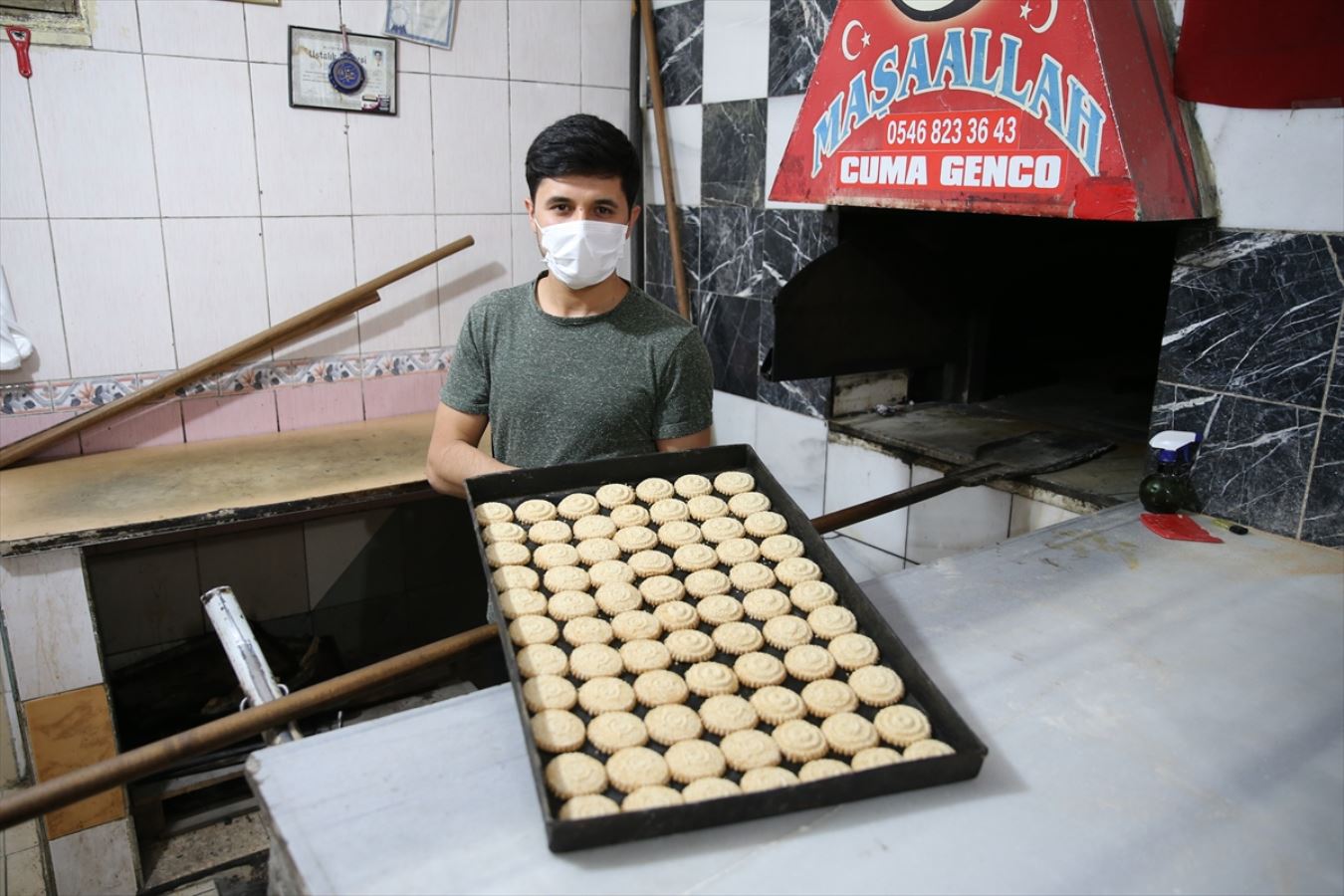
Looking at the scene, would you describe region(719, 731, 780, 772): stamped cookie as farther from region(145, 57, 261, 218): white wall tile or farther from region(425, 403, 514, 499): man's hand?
region(145, 57, 261, 218): white wall tile

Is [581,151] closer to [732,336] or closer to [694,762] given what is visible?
[694,762]

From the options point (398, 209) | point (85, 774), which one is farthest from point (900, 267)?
point (85, 774)

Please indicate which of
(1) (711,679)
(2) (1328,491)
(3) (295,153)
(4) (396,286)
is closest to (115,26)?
(3) (295,153)

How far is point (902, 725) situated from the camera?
3.34 feet

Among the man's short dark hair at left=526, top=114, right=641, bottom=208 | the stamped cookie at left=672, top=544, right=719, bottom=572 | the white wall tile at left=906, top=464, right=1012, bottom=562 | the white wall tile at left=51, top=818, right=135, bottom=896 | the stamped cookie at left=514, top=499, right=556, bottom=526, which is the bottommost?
the white wall tile at left=51, top=818, right=135, bottom=896

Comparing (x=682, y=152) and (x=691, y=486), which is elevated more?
(x=682, y=152)

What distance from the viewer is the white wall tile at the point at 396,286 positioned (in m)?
3.05

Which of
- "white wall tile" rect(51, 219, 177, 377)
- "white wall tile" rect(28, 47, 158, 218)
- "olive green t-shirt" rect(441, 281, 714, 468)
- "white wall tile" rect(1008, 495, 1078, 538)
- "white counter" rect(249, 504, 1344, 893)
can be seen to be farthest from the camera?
"white wall tile" rect(51, 219, 177, 377)

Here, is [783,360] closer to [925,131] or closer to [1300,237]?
[925,131]

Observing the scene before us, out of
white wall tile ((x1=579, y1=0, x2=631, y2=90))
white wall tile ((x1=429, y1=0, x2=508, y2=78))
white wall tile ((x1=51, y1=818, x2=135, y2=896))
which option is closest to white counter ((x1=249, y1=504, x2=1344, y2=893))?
white wall tile ((x1=51, y1=818, x2=135, y2=896))

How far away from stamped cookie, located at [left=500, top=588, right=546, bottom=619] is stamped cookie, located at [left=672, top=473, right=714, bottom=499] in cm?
32

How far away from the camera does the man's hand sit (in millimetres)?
1749

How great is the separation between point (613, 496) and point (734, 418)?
72.1 inches

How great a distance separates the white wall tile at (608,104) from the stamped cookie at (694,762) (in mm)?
2829
